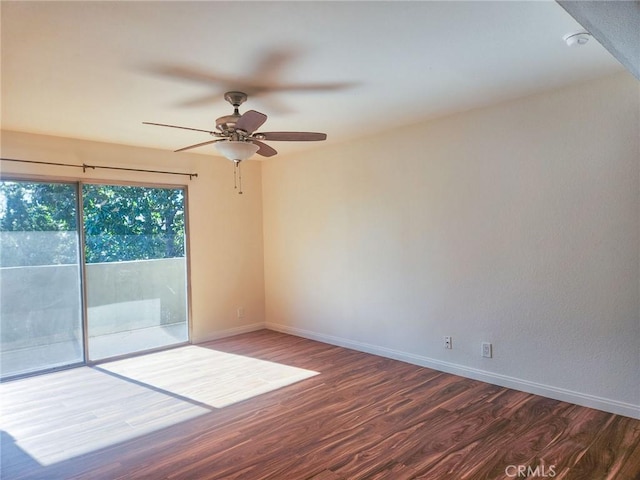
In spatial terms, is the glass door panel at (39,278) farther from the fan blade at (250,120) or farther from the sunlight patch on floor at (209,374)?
the fan blade at (250,120)

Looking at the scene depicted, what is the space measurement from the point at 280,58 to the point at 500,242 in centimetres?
231

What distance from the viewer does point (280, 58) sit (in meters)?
2.46

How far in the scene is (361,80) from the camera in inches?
112

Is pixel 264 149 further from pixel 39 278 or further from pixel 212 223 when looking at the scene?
pixel 39 278

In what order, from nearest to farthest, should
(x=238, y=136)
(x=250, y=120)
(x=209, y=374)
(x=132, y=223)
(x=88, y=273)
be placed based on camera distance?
(x=250, y=120) → (x=238, y=136) → (x=209, y=374) → (x=88, y=273) → (x=132, y=223)

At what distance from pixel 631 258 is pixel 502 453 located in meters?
1.60

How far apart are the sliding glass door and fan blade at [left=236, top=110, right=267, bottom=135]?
2.51m

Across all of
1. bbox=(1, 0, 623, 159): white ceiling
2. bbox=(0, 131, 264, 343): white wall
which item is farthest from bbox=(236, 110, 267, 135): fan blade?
bbox=(0, 131, 264, 343): white wall

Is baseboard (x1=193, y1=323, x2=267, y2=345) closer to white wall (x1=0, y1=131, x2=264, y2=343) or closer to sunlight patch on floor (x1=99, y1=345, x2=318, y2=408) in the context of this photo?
white wall (x1=0, y1=131, x2=264, y2=343)

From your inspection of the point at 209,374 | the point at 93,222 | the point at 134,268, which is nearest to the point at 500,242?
the point at 209,374

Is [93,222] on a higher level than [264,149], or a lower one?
lower

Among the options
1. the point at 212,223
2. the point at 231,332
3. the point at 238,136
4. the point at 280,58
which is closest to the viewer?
the point at 280,58

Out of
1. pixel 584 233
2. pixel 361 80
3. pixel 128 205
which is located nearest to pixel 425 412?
pixel 584 233

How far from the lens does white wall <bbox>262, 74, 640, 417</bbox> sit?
2871mm
